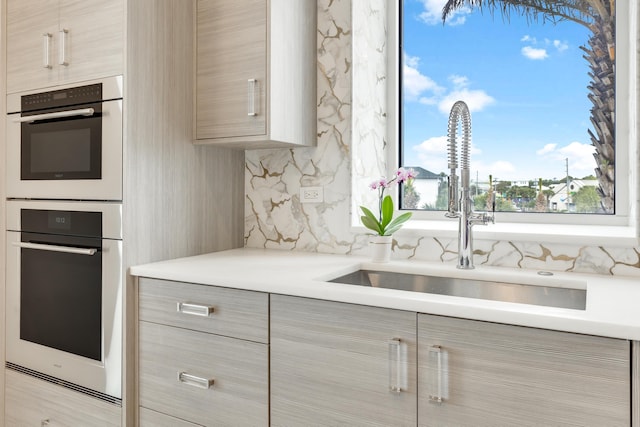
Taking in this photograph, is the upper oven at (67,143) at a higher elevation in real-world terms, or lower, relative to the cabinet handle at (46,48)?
lower

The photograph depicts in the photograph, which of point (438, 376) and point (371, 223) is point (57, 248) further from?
point (438, 376)

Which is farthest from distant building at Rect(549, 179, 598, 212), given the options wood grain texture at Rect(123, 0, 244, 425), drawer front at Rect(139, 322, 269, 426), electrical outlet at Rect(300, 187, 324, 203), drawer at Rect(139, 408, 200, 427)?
drawer at Rect(139, 408, 200, 427)

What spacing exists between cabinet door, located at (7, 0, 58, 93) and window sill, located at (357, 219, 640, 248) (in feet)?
4.83

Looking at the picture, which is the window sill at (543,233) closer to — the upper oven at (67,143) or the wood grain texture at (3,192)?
the upper oven at (67,143)

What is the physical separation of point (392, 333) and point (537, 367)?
0.35 m

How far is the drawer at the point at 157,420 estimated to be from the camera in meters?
1.62

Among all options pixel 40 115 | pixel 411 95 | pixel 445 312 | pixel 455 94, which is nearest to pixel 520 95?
pixel 455 94

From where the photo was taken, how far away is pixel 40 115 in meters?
1.94

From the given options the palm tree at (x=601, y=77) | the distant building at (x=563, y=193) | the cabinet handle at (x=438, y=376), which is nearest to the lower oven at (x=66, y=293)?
the cabinet handle at (x=438, y=376)

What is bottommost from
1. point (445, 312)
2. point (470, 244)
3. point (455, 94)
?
point (445, 312)

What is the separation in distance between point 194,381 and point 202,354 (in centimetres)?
10

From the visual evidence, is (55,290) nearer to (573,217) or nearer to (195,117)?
(195,117)

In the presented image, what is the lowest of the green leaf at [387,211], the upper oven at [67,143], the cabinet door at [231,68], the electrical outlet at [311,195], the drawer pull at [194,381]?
the drawer pull at [194,381]

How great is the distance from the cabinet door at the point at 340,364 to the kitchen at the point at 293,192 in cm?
71
